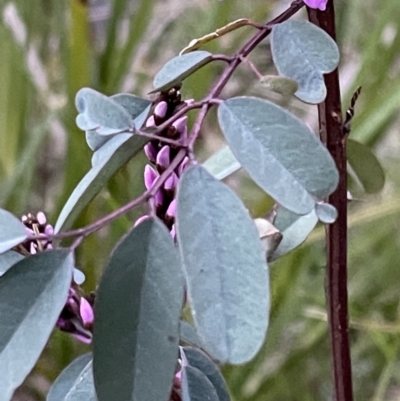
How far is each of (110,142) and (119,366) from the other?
0.09 metres

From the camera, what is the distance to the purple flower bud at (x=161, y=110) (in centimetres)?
30

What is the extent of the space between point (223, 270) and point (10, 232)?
3.4 inches

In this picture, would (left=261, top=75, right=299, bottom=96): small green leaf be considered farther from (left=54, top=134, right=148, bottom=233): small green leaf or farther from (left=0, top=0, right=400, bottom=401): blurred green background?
(left=0, top=0, right=400, bottom=401): blurred green background

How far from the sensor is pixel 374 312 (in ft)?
3.45

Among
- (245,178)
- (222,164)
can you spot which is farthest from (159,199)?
(245,178)

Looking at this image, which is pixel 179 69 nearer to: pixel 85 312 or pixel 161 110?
pixel 161 110

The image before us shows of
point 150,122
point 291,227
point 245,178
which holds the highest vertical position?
point 150,122

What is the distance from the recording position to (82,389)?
1.03 ft

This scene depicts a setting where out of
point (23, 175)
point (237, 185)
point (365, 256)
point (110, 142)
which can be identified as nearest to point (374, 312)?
point (365, 256)

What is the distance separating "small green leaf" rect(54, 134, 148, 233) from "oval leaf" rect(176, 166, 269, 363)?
0.11 ft

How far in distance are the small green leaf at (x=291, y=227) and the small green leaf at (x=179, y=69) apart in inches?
5.0

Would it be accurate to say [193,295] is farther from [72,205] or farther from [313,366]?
[313,366]

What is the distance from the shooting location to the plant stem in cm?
31

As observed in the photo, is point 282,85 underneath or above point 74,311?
above
